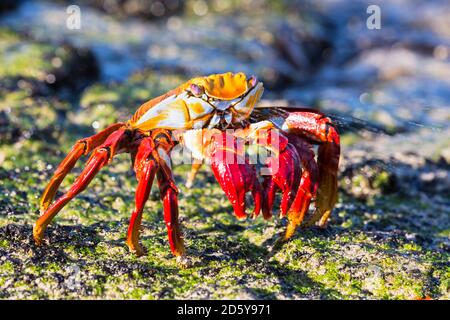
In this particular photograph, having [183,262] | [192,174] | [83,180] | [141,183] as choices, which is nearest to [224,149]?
[141,183]

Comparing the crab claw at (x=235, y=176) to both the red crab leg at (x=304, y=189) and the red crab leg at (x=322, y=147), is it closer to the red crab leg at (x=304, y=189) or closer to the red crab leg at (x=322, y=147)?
the red crab leg at (x=304, y=189)

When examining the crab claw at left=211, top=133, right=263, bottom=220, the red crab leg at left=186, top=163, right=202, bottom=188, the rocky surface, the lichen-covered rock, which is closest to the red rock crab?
the crab claw at left=211, top=133, right=263, bottom=220

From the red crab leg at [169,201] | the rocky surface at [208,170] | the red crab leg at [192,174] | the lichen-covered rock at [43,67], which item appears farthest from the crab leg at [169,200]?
the lichen-covered rock at [43,67]

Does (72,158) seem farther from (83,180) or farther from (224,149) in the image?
(224,149)

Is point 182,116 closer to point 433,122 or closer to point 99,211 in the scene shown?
point 99,211

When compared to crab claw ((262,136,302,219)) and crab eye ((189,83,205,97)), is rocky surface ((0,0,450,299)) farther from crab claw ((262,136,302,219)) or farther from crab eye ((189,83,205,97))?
crab eye ((189,83,205,97))
